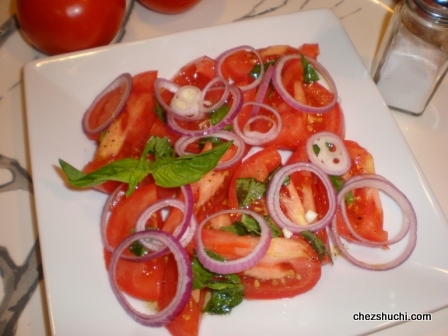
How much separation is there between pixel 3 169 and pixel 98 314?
633 millimetres

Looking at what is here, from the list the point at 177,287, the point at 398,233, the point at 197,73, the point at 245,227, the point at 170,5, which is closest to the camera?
the point at 177,287

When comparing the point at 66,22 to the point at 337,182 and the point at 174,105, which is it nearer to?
the point at 174,105

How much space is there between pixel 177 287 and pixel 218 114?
0.59 m

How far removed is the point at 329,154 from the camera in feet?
4.72

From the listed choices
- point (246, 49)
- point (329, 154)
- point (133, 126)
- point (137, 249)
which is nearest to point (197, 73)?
point (246, 49)

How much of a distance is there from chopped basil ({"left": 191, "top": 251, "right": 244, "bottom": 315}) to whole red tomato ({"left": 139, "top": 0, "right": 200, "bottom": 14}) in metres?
1.06

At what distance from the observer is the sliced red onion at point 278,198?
1.30 metres

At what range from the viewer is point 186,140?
143 cm

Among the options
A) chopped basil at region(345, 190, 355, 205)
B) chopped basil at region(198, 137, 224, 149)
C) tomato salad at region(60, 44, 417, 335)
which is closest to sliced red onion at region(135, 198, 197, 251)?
tomato salad at region(60, 44, 417, 335)

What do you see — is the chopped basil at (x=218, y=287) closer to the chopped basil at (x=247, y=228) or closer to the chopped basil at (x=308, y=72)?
the chopped basil at (x=247, y=228)

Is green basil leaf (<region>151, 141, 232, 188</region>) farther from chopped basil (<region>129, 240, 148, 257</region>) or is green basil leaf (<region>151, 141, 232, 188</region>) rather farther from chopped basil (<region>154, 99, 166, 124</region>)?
chopped basil (<region>154, 99, 166, 124</region>)

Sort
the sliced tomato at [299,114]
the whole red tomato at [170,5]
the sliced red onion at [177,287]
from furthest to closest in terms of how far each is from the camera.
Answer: the whole red tomato at [170,5]
the sliced tomato at [299,114]
the sliced red onion at [177,287]

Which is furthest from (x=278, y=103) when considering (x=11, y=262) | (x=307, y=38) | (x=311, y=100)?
(x=11, y=262)

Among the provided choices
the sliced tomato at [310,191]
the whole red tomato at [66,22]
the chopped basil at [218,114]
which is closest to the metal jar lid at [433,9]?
the sliced tomato at [310,191]
